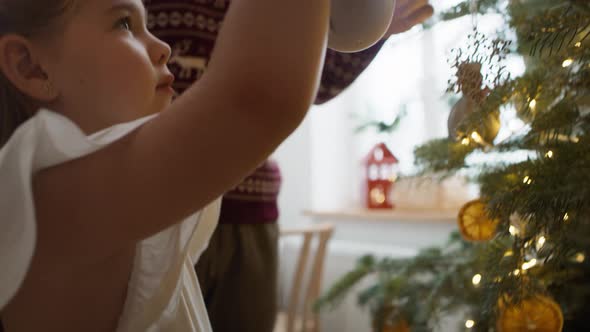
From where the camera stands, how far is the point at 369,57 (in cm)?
68

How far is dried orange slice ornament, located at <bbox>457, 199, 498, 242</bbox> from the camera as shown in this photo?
635 millimetres

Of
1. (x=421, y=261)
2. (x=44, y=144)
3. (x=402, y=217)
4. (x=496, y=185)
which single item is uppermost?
(x=44, y=144)

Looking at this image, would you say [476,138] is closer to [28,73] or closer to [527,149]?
[527,149]

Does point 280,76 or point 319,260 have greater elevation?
point 280,76

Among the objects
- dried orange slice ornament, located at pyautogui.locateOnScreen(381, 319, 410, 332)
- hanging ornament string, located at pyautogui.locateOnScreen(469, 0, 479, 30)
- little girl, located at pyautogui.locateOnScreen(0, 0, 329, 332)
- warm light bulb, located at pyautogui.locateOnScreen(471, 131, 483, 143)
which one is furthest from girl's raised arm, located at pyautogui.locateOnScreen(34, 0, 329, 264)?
dried orange slice ornament, located at pyautogui.locateOnScreen(381, 319, 410, 332)

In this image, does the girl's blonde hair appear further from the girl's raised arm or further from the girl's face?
the girl's raised arm

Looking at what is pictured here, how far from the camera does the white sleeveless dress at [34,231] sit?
0.30 m

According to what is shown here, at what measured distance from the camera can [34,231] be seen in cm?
30

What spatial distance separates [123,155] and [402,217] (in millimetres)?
Answer: 1777

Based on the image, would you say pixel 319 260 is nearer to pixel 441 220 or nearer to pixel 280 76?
pixel 441 220

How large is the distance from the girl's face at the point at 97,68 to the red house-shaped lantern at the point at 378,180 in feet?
5.95

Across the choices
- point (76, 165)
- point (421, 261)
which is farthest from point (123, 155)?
point (421, 261)

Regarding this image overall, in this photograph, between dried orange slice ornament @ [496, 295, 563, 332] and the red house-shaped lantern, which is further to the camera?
the red house-shaped lantern

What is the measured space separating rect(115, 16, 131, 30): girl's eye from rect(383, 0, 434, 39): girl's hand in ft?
0.75
